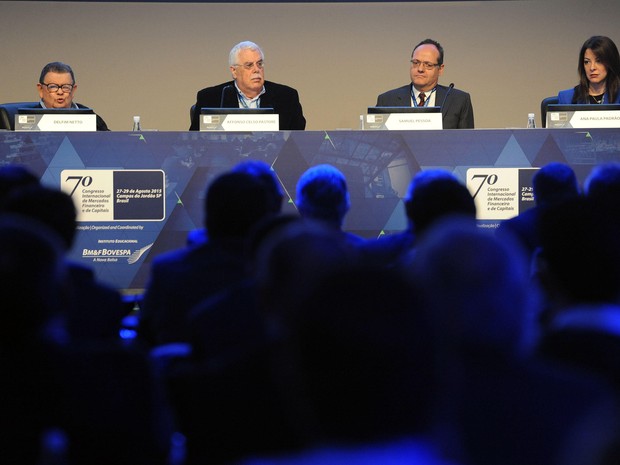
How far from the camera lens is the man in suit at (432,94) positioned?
239 inches

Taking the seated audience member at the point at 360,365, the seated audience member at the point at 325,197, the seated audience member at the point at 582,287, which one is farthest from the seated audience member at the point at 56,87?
the seated audience member at the point at 360,365

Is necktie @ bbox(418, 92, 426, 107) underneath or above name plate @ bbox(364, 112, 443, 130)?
above

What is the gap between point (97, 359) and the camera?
1714 millimetres

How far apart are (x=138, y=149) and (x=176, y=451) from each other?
3.36 metres

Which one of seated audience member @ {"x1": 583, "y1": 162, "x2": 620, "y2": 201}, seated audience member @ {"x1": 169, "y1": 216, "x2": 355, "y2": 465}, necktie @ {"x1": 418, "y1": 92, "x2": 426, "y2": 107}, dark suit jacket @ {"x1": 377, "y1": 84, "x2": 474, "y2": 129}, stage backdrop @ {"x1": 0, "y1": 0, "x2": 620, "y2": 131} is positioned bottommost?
seated audience member @ {"x1": 169, "y1": 216, "x2": 355, "y2": 465}

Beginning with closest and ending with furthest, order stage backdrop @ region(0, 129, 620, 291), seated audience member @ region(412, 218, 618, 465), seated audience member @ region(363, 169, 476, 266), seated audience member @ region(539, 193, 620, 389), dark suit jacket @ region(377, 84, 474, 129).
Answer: seated audience member @ region(412, 218, 618, 465) < seated audience member @ region(539, 193, 620, 389) < seated audience member @ region(363, 169, 476, 266) < stage backdrop @ region(0, 129, 620, 291) < dark suit jacket @ region(377, 84, 474, 129)

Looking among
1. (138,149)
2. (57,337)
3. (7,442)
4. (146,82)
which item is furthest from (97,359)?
(146,82)

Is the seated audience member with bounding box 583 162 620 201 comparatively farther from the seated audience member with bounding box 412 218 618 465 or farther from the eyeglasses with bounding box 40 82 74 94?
the eyeglasses with bounding box 40 82 74 94

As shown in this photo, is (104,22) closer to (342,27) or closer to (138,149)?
(342,27)

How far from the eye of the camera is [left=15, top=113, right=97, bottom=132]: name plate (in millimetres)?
5242

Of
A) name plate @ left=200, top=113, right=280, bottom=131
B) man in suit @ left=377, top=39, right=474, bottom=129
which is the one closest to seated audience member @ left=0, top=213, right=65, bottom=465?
name plate @ left=200, top=113, right=280, bottom=131

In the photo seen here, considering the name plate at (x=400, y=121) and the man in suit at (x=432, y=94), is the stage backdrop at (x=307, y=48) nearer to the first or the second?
the man in suit at (x=432, y=94)

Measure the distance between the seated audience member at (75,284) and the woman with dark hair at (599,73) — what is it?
161 inches

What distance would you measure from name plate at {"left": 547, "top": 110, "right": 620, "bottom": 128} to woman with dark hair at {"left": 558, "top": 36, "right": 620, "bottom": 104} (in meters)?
0.60
